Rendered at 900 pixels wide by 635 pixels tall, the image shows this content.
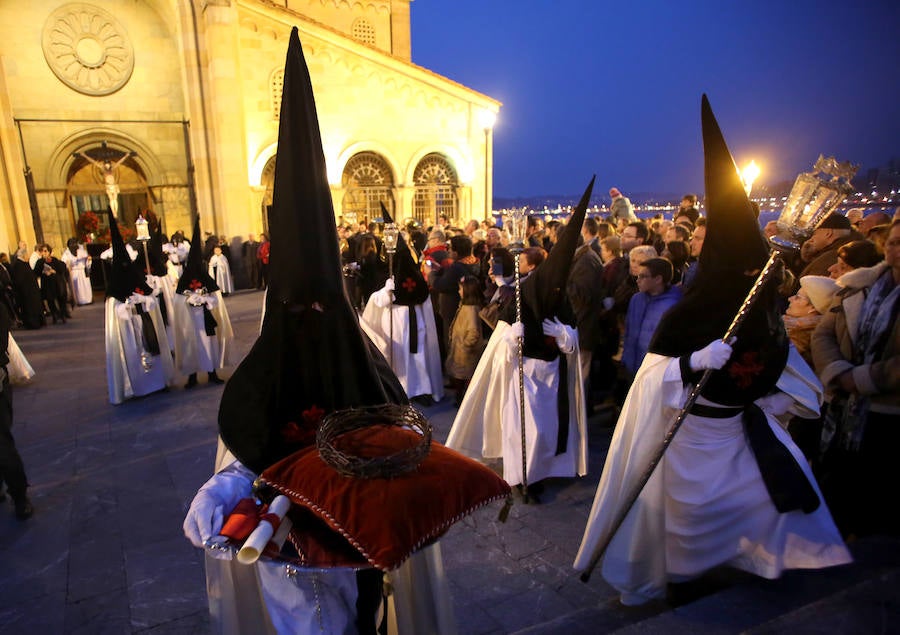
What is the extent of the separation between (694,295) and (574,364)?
198cm

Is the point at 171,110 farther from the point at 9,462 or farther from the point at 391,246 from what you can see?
the point at 9,462

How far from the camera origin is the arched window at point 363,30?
80.7 feet

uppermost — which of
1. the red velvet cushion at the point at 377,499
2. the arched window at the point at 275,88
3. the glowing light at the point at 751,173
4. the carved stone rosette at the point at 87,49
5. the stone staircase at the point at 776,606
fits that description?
the carved stone rosette at the point at 87,49

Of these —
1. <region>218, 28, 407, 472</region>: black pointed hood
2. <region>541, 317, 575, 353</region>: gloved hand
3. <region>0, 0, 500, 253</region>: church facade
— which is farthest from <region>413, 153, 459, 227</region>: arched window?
<region>218, 28, 407, 472</region>: black pointed hood

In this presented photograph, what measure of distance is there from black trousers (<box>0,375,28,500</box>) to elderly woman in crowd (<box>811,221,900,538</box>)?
6.57m

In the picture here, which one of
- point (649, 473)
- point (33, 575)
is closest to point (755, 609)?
point (649, 473)

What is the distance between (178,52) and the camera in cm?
1716

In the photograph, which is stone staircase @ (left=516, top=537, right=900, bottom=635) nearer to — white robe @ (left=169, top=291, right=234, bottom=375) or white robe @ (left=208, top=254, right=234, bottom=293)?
white robe @ (left=169, top=291, right=234, bottom=375)

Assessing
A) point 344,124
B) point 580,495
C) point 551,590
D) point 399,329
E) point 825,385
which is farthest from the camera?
point 344,124

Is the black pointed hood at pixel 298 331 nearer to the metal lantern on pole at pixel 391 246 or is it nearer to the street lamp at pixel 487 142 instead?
the metal lantern on pole at pixel 391 246

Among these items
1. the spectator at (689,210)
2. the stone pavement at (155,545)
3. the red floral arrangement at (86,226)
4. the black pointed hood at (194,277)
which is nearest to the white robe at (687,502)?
the stone pavement at (155,545)

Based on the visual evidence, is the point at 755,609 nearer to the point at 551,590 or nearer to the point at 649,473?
the point at 649,473

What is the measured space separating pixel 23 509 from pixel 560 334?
16.2 ft

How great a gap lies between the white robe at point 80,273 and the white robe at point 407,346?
477 inches
